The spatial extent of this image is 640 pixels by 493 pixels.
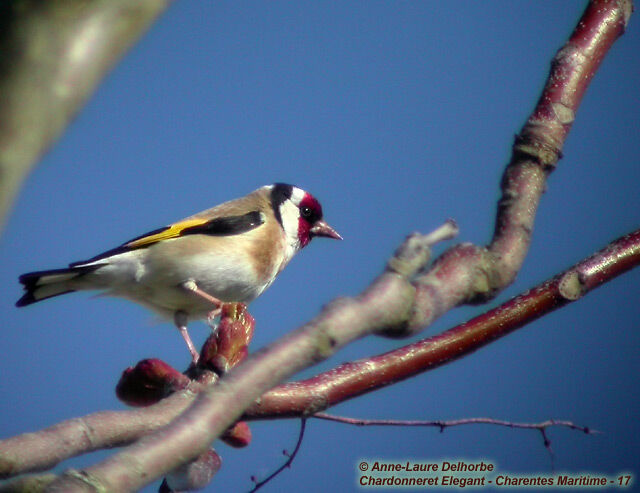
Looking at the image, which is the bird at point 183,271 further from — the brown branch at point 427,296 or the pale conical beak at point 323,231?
the brown branch at point 427,296

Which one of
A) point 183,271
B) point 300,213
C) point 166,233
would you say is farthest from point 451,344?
point 300,213

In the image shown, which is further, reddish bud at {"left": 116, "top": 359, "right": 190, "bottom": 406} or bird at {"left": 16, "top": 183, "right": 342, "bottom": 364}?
bird at {"left": 16, "top": 183, "right": 342, "bottom": 364}

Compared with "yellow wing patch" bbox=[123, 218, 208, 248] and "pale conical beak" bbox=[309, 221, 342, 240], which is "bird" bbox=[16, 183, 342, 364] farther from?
"pale conical beak" bbox=[309, 221, 342, 240]

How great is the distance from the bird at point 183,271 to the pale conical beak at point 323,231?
31.2 inches

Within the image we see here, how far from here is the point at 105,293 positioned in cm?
507

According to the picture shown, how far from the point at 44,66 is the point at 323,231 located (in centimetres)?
546

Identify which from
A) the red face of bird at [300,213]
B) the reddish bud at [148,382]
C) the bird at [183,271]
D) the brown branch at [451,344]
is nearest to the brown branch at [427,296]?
the brown branch at [451,344]

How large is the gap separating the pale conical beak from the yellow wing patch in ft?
3.44

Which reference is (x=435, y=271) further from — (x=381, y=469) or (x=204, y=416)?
(x=381, y=469)

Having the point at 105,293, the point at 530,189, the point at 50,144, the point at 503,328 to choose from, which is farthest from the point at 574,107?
the point at 105,293

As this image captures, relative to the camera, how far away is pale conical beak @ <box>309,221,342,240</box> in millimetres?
6102

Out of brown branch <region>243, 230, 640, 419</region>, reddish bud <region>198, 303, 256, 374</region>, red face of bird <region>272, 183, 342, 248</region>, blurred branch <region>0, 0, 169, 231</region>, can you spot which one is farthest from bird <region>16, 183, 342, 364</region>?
blurred branch <region>0, 0, 169, 231</region>

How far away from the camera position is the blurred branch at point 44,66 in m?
0.69

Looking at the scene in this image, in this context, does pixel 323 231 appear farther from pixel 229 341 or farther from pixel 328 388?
pixel 328 388
